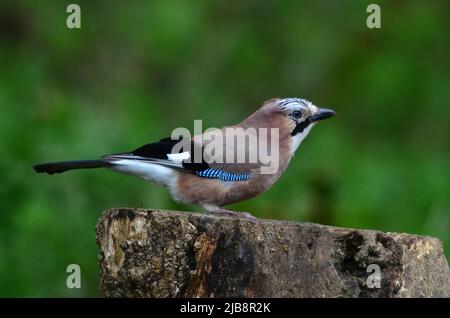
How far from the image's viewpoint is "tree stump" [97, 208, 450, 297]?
738 centimetres

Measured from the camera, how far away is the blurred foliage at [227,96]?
12.4m

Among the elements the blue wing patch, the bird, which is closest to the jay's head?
the bird

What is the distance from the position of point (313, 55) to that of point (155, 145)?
29.2 ft

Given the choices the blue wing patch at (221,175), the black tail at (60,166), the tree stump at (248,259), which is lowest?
the tree stump at (248,259)

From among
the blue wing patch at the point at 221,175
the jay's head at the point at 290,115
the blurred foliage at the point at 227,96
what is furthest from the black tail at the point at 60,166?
the blurred foliage at the point at 227,96

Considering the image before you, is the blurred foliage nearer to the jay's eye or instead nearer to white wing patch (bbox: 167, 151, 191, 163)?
the jay's eye

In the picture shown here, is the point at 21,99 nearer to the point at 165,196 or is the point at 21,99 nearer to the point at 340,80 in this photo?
the point at 165,196

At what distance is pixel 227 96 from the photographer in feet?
55.1

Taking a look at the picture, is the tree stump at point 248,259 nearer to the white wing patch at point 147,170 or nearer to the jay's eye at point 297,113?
the white wing patch at point 147,170

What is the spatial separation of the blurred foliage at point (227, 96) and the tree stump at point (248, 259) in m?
4.55

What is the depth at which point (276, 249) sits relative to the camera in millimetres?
7453

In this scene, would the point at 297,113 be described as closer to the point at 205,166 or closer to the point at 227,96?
the point at 205,166

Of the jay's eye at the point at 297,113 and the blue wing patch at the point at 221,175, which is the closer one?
the blue wing patch at the point at 221,175

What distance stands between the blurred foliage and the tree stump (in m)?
4.55
